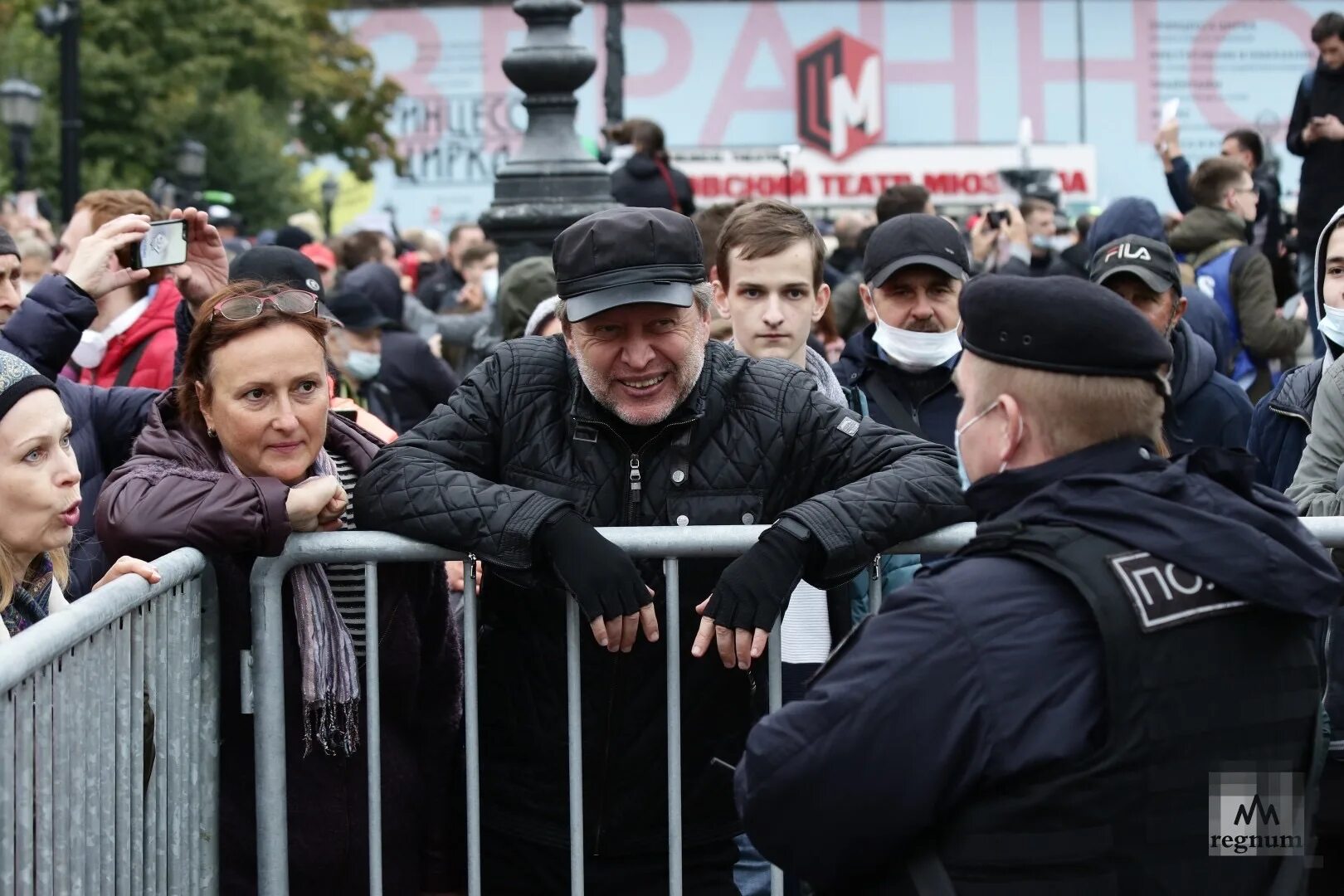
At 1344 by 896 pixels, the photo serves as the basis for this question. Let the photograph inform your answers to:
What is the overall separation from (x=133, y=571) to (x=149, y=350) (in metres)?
2.92

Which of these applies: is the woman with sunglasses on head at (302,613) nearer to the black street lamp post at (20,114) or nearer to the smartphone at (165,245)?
the smartphone at (165,245)

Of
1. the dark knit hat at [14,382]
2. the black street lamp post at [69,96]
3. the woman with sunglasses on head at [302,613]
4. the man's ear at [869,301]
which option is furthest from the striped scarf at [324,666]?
the black street lamp post at [69,96]

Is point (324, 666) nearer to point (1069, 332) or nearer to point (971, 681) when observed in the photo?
point (971, 681)

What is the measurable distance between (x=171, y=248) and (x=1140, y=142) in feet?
197

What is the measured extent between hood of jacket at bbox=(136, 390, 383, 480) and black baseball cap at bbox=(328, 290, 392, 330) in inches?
191

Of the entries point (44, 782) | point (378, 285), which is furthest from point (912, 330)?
point (378, 285)

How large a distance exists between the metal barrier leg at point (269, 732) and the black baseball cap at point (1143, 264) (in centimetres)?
324

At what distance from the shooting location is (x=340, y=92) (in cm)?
4841

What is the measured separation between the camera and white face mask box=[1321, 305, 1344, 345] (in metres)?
5.09

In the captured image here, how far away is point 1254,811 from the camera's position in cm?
259

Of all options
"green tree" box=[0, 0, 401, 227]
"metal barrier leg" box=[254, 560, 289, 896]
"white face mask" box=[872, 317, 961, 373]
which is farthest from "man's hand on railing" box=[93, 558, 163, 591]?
"green tree" box=[0, 0, 401, 227]

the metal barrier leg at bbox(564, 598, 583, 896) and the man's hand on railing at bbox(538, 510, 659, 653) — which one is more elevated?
the man's hand on railing at bbox(538, 510, 659, 653)

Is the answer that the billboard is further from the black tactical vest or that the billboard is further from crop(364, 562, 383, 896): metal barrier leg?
the black tactical vest

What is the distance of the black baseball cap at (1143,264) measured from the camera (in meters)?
5.78
